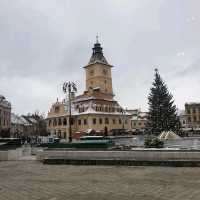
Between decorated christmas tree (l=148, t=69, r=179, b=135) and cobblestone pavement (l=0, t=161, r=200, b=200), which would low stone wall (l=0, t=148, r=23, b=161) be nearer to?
cobblestone pavement (l=0, t=161, r=200, b=200)

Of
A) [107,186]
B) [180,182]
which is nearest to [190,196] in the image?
[180,182]

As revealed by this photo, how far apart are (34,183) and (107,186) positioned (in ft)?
9.37

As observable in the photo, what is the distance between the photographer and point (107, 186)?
31.2ft

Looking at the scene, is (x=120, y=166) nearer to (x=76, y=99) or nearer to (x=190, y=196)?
(x=190, y=196)

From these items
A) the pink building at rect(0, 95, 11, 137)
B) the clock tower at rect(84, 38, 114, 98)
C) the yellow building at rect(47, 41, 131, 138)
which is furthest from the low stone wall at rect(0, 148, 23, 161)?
the clock tower at rect(84, 38, 114, 98)

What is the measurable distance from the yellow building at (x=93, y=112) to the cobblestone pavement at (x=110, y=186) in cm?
Result: 5553

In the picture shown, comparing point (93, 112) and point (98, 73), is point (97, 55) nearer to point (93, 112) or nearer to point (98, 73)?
point (98, 73)

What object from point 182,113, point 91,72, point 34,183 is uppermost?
point 91,72

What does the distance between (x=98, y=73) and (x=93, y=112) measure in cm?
1816

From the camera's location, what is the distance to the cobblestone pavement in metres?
8.03

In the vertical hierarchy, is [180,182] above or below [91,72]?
below

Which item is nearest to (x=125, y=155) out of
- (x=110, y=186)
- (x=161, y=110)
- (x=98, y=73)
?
(x=110, y=186)

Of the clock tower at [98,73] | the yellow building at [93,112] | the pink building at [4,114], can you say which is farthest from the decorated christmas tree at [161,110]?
the pink building at [4,114]

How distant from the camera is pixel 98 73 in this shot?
85.8m
